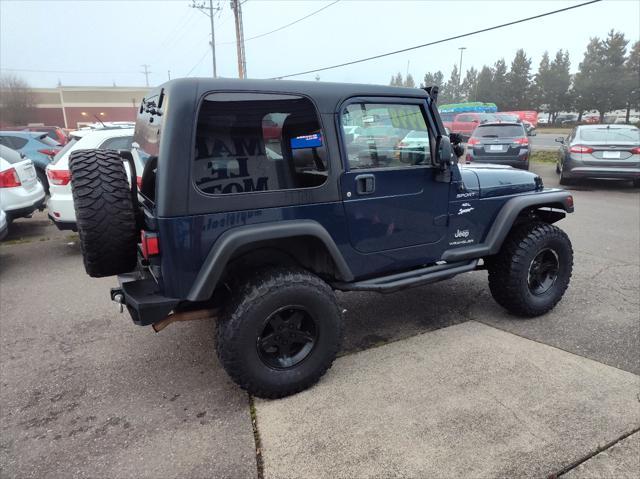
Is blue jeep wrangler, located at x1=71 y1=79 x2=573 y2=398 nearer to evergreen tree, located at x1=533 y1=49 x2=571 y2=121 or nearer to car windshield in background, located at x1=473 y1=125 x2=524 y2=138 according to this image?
car windshield in background, located at x1=473 y1=125 x2=524 y2=138

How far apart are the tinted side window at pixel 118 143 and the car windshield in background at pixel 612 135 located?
967cm

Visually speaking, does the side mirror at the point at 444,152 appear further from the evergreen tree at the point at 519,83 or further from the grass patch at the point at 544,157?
the evergreen tree at the point at 519,83

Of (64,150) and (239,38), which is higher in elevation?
(239,38)

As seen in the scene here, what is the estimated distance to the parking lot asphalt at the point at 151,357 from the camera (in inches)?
93.0

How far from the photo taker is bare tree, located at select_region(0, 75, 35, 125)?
183 feet

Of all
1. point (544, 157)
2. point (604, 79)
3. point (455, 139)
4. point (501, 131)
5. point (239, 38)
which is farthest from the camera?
point (604, 79)

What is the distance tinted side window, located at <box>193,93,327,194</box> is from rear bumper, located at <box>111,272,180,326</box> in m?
0.69

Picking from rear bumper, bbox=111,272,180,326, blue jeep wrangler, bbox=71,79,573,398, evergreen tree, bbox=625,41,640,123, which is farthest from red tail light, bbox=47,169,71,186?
evergreen tree, bbox=625,41,640,123

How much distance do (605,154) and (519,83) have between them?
64555 millimetres

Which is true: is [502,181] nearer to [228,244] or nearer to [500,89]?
[228,244]

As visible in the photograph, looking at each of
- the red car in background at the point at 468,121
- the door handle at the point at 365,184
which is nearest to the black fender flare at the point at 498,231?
the door handle at the point at 365,184

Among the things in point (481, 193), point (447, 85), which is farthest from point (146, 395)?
point (447, 85)

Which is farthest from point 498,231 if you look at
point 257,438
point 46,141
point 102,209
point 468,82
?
point 468,82

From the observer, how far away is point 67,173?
5.56m
